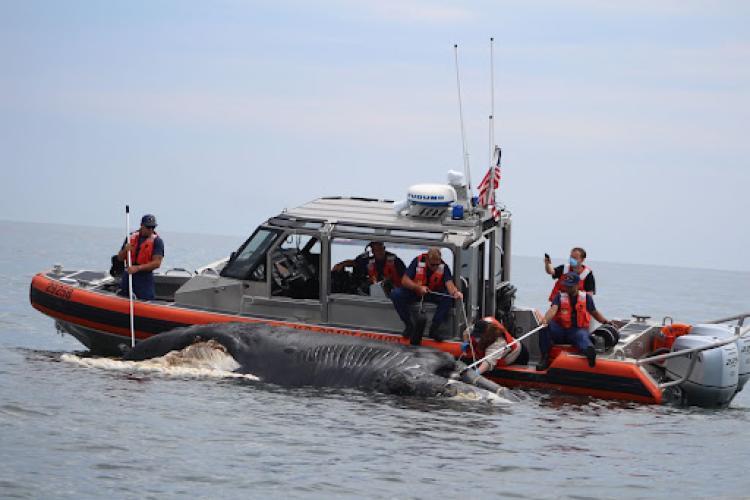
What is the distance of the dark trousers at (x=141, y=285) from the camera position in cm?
1548

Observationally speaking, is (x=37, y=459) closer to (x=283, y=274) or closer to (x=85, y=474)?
(x=85, y=474)

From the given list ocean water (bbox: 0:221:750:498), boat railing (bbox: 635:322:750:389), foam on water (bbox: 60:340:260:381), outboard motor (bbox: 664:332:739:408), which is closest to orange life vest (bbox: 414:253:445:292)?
ocean water (bbox: 0:221:750:498)

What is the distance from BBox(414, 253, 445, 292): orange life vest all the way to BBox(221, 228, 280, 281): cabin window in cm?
187

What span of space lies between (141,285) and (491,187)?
15.2ft

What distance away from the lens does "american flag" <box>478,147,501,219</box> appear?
15539 millimetres

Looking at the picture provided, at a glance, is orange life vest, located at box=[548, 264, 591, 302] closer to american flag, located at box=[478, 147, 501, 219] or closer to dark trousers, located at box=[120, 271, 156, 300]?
→ american flag, located at box=[478, 147, 501, 219]

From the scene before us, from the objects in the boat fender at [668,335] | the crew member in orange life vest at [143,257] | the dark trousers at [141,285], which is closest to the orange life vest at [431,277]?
the boat fender at [668,335]

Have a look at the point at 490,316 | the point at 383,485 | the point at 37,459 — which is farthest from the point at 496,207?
the point at 37,459

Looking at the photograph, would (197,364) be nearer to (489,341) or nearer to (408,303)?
(408,303)

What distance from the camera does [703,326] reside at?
14836 mm

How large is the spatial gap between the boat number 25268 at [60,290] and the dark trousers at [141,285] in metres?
0.67

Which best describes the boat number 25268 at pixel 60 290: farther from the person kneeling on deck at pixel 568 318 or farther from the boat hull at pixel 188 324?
the person kneeling on deck at pixel 568 318

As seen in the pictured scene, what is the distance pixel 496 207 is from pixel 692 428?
165 inches

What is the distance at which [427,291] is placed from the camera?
14.0 meters
